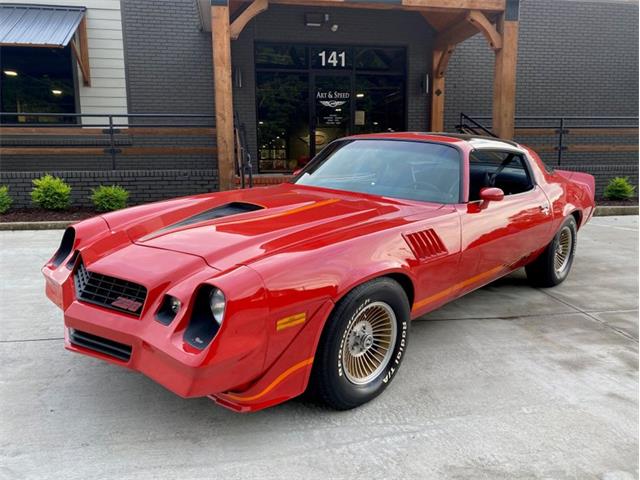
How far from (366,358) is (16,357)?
2241 mm

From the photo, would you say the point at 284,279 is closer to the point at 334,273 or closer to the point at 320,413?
the point at 334,273

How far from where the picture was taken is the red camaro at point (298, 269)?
214 centimetres

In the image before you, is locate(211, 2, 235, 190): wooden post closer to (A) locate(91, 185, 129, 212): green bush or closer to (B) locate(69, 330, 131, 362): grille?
(A) locate(91, 185, 129, 212): green bush

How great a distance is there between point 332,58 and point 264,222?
9289mm

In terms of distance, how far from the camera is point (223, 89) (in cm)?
791

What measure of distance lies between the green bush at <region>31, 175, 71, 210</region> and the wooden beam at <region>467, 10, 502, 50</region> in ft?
24.1

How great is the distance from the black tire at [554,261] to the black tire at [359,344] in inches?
96.0

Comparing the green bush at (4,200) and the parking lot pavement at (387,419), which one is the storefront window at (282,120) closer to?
the green bush at (4,200)

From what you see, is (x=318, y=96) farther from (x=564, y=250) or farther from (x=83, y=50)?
(x=564, y=250)

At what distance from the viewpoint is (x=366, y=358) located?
2781mm

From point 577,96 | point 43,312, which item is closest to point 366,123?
point 577,96

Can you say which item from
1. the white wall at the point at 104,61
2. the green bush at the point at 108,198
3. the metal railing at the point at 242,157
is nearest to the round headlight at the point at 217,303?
the metal railing at the point at 242,157

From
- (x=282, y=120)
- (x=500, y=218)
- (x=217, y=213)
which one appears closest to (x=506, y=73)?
(x=282, y=120)

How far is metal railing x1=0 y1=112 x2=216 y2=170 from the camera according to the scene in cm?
937
